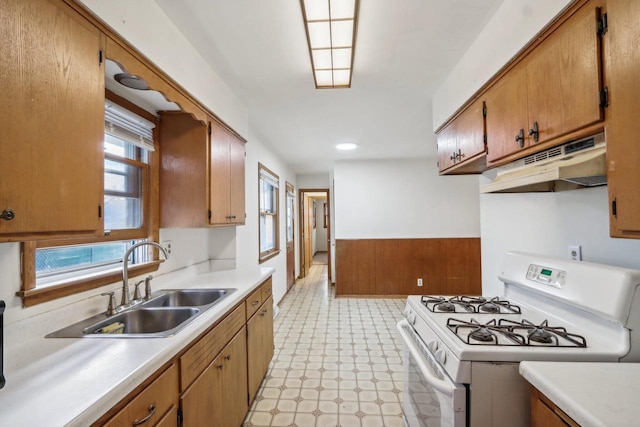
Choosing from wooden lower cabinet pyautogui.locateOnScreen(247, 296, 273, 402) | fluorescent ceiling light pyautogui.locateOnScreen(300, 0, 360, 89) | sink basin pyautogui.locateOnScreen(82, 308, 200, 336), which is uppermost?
fluorescent ceiling light pyautogui.locateOnScreen(300, 0, 360, 89)

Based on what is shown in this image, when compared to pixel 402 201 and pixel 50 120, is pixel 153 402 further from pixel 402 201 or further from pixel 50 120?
pixel 402 201

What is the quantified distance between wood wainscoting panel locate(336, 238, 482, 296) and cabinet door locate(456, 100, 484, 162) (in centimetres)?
322

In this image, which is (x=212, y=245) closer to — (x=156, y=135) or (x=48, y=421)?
(x=156, y=135)

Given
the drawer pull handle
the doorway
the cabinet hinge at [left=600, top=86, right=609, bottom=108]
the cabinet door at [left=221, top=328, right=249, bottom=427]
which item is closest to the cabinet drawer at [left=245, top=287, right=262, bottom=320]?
the cabinet door at [left=221, top=328, right=249, bottom=427]

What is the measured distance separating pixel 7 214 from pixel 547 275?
2099 mm

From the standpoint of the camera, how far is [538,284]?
4.95 ft

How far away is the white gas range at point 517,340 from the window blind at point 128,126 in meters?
1.96

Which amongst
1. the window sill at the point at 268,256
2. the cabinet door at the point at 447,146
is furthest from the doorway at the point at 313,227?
the cabinet door at the point at 447,146

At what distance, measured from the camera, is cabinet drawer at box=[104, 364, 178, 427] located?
0.88 m

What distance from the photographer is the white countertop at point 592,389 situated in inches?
29.1

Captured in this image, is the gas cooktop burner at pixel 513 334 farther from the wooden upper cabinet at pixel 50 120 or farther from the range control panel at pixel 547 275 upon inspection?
the wooden upper cabinet at pixel 50 120

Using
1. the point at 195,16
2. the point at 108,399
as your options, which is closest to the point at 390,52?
the point at 195,16

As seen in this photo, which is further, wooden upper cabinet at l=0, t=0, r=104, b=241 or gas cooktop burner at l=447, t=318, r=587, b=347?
gas cooktop burner at l=447, t=318, r=587, b=347

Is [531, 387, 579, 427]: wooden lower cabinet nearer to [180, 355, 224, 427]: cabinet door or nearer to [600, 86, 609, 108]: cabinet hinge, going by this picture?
[600, 86, 609, 108]: cabinet hinge
